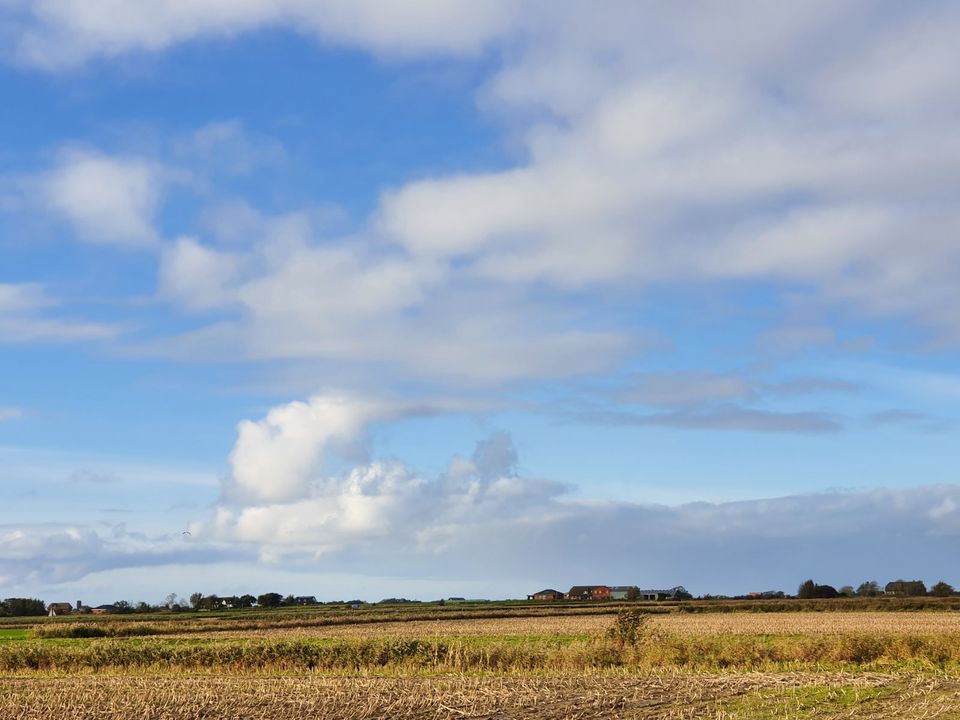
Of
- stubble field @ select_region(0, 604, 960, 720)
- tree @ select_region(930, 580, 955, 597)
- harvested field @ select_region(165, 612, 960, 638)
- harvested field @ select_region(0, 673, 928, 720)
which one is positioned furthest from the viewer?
tree @ select_region(930, 580, 955, 597)

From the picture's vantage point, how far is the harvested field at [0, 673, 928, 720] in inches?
1042

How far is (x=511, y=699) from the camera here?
93.6ft

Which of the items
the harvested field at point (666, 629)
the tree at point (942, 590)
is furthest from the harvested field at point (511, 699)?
the tree at point (942, 590)

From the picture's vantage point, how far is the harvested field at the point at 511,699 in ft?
86.8

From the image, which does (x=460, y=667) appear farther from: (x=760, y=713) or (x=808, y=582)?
(x=808, y=582)

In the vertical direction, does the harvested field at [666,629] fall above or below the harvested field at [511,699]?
below

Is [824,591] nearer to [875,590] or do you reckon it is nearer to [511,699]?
[875,590]

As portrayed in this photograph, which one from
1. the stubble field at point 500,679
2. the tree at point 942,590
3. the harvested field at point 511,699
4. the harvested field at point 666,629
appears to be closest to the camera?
the harvested field at point 511,699

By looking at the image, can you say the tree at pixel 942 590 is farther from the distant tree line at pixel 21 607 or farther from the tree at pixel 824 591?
the distant tree line at pixel 21 607

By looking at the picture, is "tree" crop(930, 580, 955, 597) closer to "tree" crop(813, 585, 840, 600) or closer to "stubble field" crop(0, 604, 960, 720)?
"tree" crop(813, 585, 840, 600)

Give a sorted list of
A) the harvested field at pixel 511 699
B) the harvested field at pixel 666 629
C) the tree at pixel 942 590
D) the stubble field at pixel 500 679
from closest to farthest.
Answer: the harvested field at pixel 511 699 → the stubble field at pixel 500 679 → the harvested field at pixel 666 629 → the tree at pixel 942 590

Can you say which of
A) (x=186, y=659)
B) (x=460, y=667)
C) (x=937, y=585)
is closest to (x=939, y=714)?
(x=460, y=667)

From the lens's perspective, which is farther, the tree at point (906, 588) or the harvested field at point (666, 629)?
the tree at point (906, 588)

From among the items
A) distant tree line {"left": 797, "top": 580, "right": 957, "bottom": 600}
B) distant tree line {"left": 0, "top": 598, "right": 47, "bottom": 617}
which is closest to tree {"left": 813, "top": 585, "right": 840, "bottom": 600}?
distant tree line {"left": 797, "top": 580, "right": 957, "bottom": 600}
